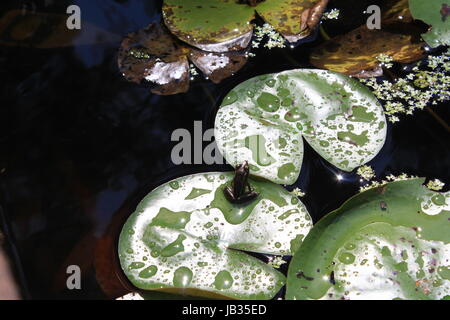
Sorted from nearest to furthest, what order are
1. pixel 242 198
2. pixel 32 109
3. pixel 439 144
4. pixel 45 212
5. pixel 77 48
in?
pixel 242 198, pixel 45 212, pixel 439 144, pixel 32 109, pixel 77 48

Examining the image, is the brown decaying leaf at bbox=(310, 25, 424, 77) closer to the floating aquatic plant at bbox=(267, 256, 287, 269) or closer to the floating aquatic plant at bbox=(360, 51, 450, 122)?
the floating aquatic plant at bbox=(360, 51, 450, 122)

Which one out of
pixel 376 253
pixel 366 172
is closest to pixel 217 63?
pixel 366 172

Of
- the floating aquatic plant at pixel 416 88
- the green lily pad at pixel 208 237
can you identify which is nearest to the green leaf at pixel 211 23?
the floating aquatic plant at pixel 416 88

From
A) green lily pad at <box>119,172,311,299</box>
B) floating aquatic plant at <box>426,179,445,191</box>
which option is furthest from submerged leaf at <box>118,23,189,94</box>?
floating aquatic plant at <box>426,179,445,191</box>

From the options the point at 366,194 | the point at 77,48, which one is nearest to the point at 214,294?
the point at 366,194

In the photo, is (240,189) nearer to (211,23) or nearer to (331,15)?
(211,23)

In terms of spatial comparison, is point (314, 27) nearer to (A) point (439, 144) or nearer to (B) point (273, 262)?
(A) point (439, 144)

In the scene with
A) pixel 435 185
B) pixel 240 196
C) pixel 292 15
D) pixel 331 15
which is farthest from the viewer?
pixel 331 15

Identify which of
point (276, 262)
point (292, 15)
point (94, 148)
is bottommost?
point (276, 262)
